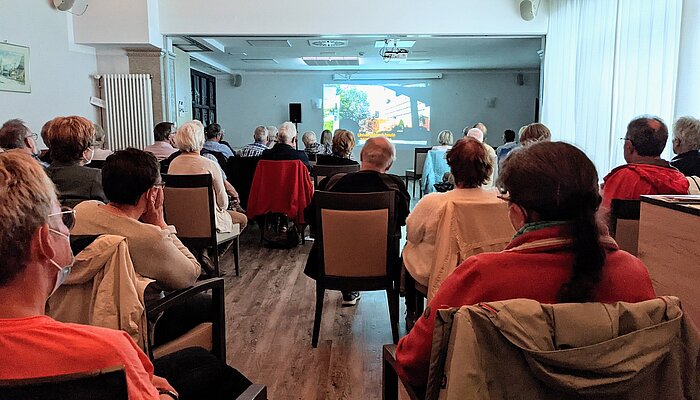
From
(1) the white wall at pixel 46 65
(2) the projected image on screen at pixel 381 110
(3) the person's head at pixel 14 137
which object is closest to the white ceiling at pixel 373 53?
(2) the projected image on screen at pixel 381 110

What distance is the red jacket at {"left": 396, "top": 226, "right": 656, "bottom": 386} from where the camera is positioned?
4.01 feet

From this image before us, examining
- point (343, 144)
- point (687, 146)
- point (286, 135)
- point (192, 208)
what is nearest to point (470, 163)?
point (687, 146)

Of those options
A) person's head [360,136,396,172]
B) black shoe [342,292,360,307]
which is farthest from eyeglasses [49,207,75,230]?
black shoe [342,292,360,307]

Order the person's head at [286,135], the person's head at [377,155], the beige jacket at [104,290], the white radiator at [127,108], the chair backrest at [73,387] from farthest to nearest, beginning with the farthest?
the white radiator at [127,108]
the person's head at [286,135]
the person's head at [377,155]
the beige jacket at [104,290]
the chair backrest at [73,387]

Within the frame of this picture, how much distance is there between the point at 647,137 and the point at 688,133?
29.0 inches

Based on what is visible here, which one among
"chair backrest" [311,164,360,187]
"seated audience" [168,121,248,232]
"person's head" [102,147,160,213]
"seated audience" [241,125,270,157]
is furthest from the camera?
"seated audience" [241,125,270,157]

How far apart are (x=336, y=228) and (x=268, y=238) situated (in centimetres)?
304

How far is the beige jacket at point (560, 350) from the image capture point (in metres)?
1.05

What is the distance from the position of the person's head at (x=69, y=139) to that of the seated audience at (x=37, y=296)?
206 cm

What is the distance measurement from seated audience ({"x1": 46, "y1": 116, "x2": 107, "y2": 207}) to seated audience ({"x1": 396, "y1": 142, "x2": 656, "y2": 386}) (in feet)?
7.65

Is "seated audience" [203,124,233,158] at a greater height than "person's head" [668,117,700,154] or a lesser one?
lesser

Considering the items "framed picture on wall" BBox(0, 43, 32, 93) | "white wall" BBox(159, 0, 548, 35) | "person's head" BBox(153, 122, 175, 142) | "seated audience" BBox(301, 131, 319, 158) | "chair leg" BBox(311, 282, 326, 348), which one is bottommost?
"chair leg" BBox(311, 282, 326, 348)

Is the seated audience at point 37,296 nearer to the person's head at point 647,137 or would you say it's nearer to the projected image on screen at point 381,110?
the person's head at point 647,137

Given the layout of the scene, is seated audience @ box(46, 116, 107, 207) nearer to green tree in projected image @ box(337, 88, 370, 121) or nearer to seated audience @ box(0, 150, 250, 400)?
seated audience @ box(0, 150, 250, 400)
